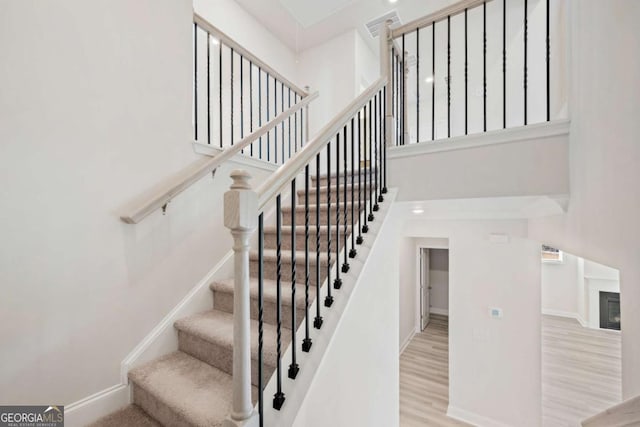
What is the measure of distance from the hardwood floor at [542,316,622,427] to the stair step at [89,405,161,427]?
4956 mm

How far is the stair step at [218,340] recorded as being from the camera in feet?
4.52

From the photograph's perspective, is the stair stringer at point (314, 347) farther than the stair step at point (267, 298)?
No

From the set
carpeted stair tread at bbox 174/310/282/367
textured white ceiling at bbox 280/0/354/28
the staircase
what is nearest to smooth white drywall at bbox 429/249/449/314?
textured white ceiling at bbox 280/0/354/28

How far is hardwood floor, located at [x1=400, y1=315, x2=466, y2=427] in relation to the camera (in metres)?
4.14

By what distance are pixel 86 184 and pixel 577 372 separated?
7.67 metres

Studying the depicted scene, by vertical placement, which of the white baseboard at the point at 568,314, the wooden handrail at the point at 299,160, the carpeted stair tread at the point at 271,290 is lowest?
the white baseboard at the point at 568,314

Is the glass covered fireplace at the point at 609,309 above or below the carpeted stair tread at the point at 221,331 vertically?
below

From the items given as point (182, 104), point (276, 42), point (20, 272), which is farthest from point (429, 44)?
point (20, 272)

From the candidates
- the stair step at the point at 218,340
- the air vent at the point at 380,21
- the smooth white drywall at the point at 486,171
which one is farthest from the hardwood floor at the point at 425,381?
the air vent at the point at 380,21

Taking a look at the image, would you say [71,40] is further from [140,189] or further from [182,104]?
[140,189]

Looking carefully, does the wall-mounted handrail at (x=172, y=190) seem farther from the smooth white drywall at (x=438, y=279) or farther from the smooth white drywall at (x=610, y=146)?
the smooth white drywall at (x=438, y=279)

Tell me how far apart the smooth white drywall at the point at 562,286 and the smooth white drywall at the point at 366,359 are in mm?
7657

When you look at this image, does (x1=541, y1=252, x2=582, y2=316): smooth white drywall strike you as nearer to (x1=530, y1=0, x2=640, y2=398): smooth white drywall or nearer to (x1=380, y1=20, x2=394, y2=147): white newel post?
(x1=530, y1=0, x2=640, y2=398): smooth white drywall

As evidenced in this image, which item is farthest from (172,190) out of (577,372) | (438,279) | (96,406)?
(438,279)
